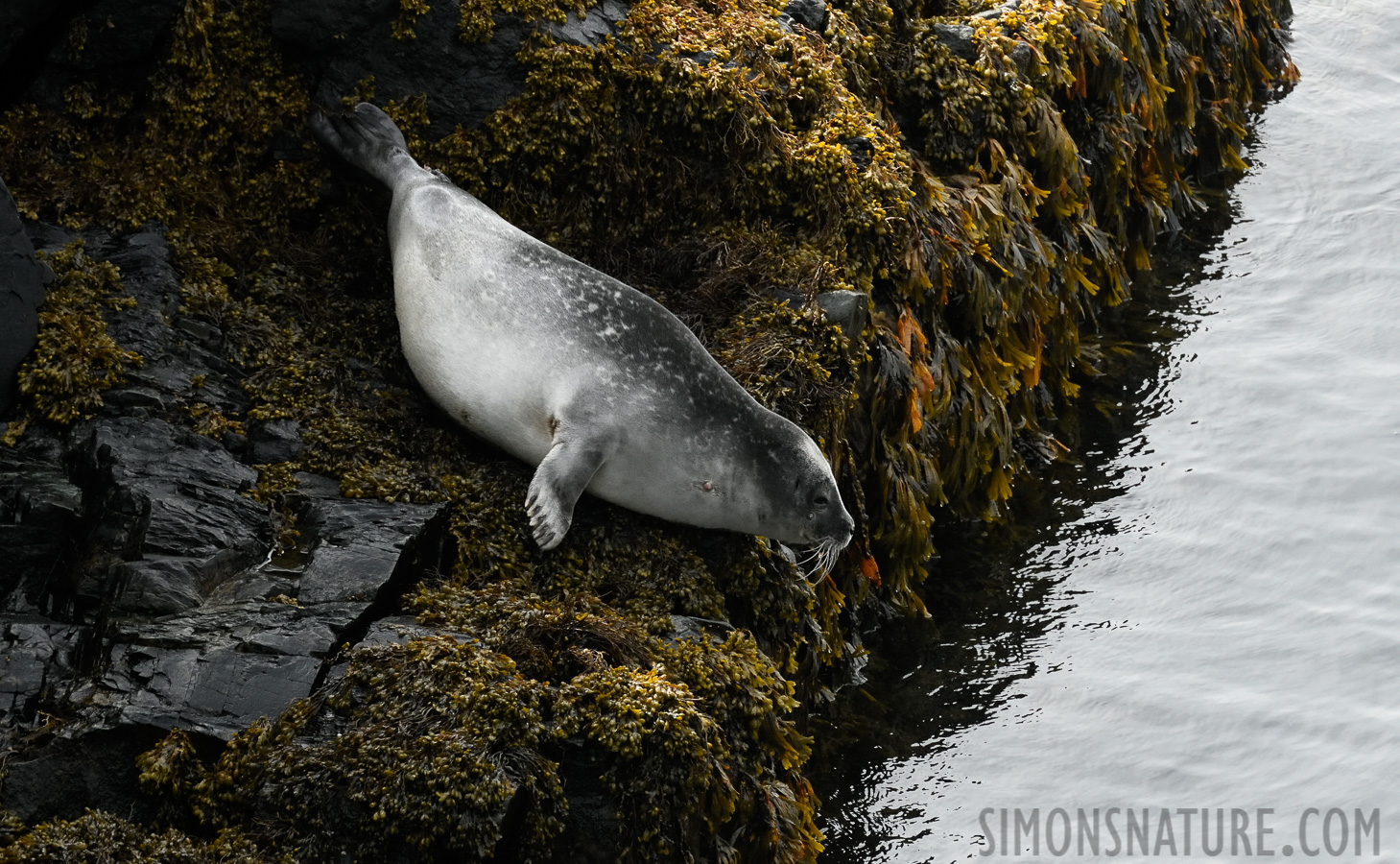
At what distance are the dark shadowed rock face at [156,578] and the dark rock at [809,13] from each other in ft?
10.7

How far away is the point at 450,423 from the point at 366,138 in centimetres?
132

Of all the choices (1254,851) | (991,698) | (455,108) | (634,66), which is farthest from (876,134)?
(1254,851)

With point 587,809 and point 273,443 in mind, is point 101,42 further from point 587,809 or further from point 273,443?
point 587,809

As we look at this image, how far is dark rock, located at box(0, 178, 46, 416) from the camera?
14.3 feet

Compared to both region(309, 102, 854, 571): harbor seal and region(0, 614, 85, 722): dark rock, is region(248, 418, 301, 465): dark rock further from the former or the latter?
region(0, 614, 85, 722): dark rock

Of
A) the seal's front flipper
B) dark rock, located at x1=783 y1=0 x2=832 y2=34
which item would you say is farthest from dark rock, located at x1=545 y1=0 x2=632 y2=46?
the seal's front flipper

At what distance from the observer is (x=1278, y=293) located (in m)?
7.77

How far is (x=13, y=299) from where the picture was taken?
4.47 meters

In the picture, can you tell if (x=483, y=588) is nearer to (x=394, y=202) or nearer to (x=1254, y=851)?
(x=394, y=202)

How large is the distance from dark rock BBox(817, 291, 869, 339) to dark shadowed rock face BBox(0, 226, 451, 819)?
6.08 feet

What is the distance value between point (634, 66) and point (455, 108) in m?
0.77

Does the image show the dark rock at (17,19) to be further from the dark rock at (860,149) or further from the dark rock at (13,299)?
the dark rock at (860,149)

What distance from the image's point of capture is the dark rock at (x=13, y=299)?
437 centimetres

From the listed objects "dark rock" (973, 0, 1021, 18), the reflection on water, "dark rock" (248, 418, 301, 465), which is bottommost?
the reflection on water
